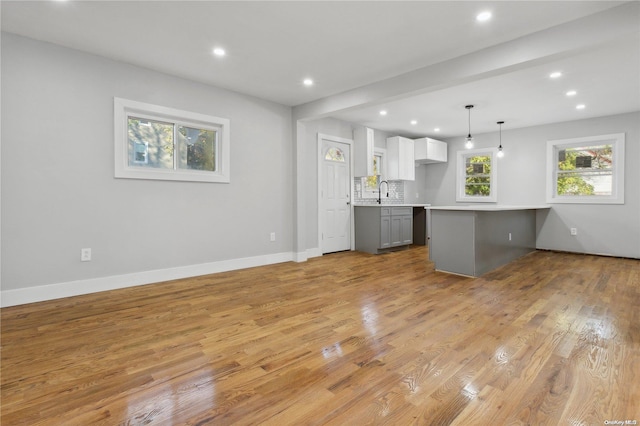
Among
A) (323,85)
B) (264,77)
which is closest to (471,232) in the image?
(323,85)

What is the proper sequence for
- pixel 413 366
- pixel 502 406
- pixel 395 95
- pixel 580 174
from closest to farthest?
pixel 502 406
pixel 413 366
pixel 395 95
pixel 580 174

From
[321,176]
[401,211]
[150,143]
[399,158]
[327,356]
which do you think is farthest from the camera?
[399,158]

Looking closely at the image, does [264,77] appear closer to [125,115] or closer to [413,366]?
[125,115]

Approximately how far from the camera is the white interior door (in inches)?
231

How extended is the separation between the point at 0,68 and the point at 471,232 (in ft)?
17.4

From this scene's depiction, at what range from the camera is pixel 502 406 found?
1.54 m

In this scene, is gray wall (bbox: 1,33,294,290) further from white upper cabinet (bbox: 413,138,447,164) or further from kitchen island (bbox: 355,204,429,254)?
white upper cabinet (bbox: 413,138,447,164)

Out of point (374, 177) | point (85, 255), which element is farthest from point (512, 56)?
point (85, 255)

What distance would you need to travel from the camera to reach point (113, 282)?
3.55 m

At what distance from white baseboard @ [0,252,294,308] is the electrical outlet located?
0.22 m

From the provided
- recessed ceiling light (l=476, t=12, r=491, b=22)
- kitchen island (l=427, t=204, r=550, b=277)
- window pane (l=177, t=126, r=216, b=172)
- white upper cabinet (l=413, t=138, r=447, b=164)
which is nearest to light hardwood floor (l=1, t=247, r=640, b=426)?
kitchen island (l=427, t=204, r=550, b=277)

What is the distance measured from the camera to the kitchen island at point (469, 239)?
163 inches

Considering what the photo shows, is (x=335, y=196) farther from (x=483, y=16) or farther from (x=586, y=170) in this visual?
(x=586, y=170)

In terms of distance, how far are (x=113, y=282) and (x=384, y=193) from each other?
543 centimetres
